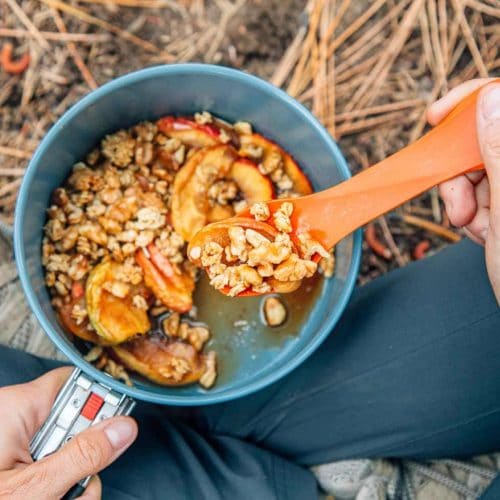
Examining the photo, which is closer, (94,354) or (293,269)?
(293,269)

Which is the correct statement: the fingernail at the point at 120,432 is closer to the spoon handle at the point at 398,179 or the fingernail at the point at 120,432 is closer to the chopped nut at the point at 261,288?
the chopped nut at the point at 261,288

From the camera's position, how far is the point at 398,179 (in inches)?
34.2

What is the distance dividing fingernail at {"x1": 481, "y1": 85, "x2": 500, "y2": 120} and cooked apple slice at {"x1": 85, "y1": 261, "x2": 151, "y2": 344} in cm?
56

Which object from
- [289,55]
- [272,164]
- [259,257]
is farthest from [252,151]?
[289,55]

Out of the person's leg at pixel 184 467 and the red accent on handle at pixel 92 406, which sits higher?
the red accent on handle at pixel 92 406

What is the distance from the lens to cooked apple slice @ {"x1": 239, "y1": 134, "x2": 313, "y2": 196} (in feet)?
3.63

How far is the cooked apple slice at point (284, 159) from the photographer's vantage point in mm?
1106

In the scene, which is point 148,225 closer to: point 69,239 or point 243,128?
point 69,239

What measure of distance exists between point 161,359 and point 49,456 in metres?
0.28

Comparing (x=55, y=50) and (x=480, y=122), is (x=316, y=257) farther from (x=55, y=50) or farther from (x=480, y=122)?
(x=55, y=50)

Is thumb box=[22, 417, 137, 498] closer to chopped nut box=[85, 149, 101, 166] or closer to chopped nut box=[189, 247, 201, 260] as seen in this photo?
chopped nut box=[189, 247, 201, 260]

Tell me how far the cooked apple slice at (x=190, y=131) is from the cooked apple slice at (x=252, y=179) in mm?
53

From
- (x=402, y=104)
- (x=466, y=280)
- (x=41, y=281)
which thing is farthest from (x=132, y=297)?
(x=402, y=104)

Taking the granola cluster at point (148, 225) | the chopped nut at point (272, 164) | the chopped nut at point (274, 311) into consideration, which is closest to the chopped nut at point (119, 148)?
the granola cluster at point (148, 225)
